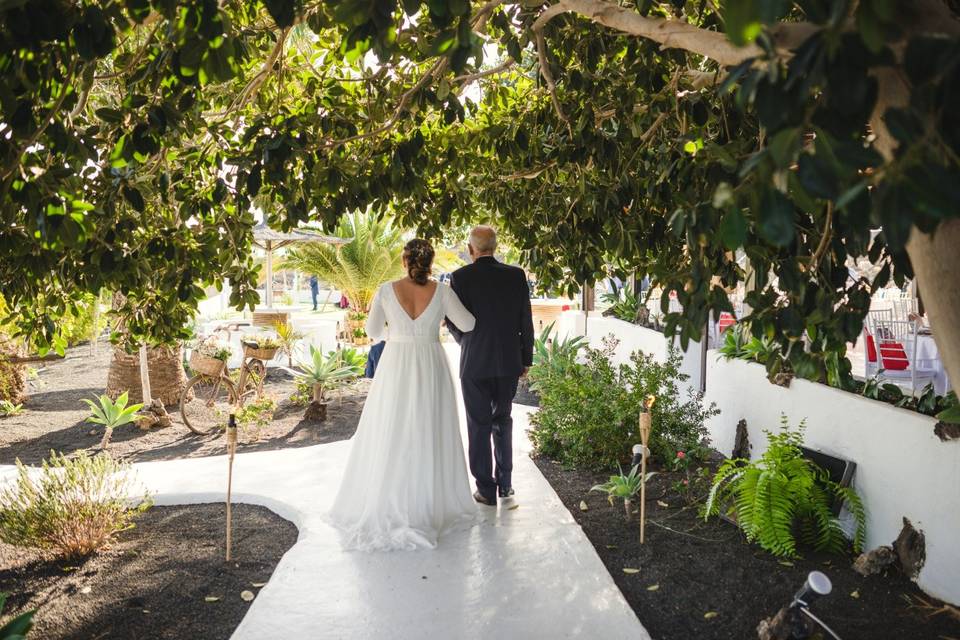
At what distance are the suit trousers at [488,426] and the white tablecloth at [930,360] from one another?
5.17 m

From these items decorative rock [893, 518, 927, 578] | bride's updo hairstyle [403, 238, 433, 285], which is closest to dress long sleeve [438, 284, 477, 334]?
bride's updo hairstyle [403, 238, 433, 285]

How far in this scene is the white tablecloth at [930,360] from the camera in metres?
7.52

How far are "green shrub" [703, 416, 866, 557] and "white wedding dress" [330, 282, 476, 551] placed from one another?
1.93m

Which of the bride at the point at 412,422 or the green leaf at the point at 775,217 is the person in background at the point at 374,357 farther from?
the green leaf at the point at 775,217

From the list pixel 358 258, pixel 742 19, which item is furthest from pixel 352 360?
pixel 358 258

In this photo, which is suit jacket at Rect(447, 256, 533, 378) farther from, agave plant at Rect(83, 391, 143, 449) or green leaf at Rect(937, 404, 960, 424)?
agave plant at Rect(83, 391, 143, 449)

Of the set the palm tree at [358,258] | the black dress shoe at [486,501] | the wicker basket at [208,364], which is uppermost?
the palm tree at [358,258]

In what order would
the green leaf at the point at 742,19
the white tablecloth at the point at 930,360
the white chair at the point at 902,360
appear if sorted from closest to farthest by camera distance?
the green leaf at the point at 742,19
the white chair at the point at 902,360
the white tablecloth at the point at 930,360

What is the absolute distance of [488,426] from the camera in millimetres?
5207

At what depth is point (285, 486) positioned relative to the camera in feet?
19.1

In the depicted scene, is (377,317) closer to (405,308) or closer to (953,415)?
(405,308)

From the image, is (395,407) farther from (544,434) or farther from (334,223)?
(544,434)

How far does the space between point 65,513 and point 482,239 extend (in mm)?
3222

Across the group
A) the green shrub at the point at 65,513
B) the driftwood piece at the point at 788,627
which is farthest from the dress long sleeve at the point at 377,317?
the driftwood piece at the point at 788,627
